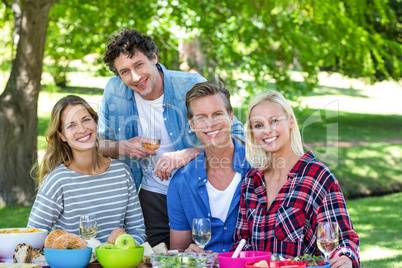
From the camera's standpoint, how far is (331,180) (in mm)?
3119

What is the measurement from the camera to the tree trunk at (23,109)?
8.63m

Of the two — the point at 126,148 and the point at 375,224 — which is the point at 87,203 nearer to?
the point at 126,148

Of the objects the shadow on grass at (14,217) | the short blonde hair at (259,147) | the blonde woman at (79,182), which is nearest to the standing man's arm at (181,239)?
the blonde woman at (79,182)

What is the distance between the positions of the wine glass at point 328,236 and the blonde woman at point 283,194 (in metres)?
0.24

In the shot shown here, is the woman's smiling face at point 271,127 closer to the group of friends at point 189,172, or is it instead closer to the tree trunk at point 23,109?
the group of friends at point 189,172

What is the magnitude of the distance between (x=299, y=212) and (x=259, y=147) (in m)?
0.53

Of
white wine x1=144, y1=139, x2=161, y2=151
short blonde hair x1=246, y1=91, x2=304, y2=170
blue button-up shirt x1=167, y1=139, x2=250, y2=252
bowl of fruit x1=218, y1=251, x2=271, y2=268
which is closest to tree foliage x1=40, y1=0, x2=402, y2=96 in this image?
white wine x1=144, y1=139, x2=161, y2=151

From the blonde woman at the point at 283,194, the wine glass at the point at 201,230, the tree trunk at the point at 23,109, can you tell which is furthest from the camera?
the tree trunk at the point at 23,109

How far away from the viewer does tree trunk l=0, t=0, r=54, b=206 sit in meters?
8.63

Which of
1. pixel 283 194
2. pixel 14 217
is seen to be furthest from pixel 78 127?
pixel 14 217

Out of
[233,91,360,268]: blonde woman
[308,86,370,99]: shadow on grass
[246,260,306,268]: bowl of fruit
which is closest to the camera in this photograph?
[246,260,306,268]: bowl of fruit

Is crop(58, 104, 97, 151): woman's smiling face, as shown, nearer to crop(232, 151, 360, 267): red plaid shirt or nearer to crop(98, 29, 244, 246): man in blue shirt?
crop(98, 29, 244, 246): man in blue shirt

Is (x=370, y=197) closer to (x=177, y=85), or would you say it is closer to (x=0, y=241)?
(x=177, y=85)

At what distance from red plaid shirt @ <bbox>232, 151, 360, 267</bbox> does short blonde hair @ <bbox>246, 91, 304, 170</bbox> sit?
152mm
